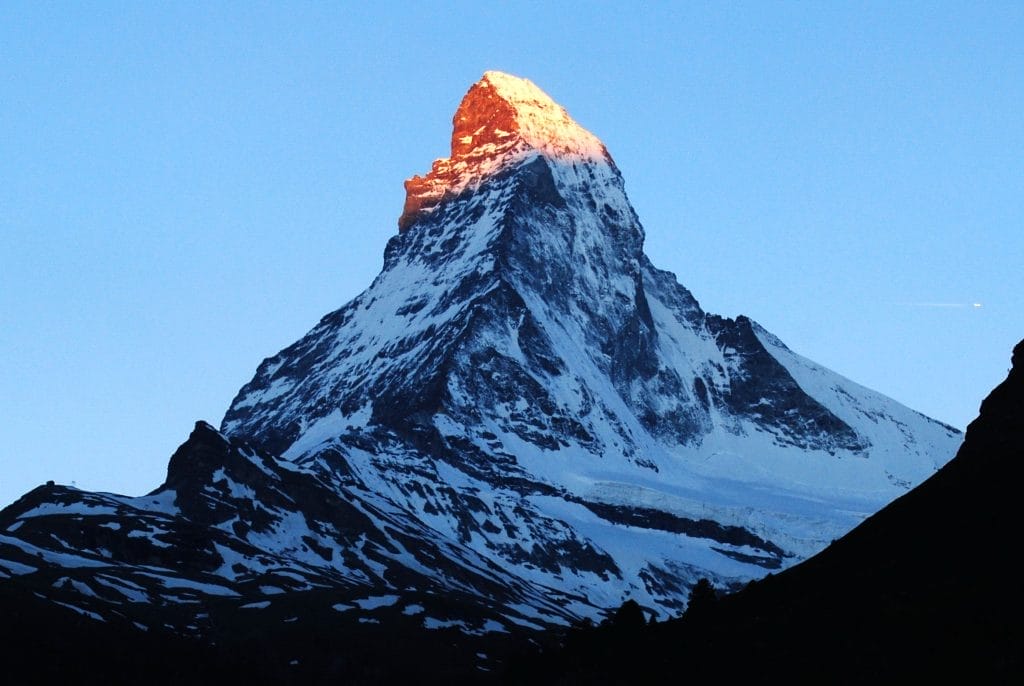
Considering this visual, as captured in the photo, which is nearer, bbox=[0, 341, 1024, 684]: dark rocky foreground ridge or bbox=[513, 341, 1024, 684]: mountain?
bbox=[513, 341, 1024, 684]: mountain

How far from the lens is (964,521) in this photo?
5950 inches

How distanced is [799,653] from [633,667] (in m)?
21.9

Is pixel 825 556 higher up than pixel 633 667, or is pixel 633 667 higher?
pixel 825 556

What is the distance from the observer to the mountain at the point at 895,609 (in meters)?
129

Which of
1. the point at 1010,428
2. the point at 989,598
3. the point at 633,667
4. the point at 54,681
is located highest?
the point at 1010,428

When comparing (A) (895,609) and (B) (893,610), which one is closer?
(B) (893,610)

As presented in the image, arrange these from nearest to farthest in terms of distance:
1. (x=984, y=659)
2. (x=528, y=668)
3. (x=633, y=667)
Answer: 1. (x=984, y=659)
2. (x=633, y=667)
3. (x=528, y=668)

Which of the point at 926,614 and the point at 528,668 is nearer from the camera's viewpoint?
the point at 926,614

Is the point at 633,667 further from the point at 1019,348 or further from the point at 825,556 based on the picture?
the point at 1019,348

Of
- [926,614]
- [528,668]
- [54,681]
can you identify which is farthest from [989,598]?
[54,681]

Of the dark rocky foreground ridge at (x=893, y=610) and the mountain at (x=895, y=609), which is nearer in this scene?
the mountain at (x=895, y=609)

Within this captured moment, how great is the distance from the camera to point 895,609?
140 meters

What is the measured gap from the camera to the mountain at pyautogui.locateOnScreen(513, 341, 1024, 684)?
129 meters

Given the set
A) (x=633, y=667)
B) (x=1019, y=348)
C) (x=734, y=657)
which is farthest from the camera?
(x=1019, y=348)
